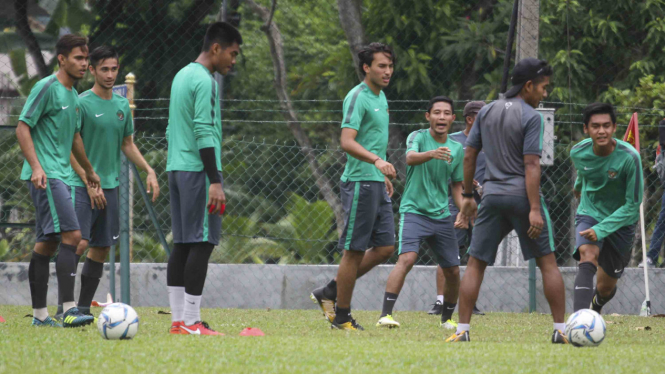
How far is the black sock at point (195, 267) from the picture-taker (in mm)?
5438

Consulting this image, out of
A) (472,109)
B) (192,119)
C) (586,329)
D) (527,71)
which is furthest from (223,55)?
(472,109)

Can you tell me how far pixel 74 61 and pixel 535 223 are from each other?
3.35m

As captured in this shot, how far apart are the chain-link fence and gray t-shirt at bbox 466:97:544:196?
10.8 feet

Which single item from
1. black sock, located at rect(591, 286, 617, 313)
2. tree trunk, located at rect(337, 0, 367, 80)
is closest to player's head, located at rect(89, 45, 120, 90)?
black sock, located at rect(591, 286, 617, 313)

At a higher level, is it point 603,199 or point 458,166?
point 458,166

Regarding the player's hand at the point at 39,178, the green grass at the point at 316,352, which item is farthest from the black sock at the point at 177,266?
the player's hand at the point at 39,178

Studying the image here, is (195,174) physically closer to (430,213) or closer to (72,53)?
(72,53)

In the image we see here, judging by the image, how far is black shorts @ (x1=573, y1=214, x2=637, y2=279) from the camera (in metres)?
6.47

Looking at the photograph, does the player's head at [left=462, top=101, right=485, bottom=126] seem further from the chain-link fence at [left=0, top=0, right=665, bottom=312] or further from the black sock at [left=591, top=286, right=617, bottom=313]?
the black sock at [left=591, top=286, right=617, bottom=313]

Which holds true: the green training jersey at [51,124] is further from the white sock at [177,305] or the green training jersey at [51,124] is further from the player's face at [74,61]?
the white sock at [177,305]

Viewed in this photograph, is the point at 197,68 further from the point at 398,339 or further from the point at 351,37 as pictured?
the point at 351,37

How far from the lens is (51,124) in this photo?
6.19m

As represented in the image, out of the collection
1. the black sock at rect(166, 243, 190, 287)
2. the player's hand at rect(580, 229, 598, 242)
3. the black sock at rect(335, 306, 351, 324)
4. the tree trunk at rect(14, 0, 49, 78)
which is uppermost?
the tree trunk at rect(14, 0, 49, 78)

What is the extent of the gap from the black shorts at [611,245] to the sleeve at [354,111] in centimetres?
178
